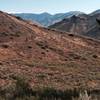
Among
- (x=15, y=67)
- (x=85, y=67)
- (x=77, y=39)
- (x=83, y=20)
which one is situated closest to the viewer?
(x=15, y=67)

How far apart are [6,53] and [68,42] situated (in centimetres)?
1210

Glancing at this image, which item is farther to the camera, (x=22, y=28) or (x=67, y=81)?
(x=22, y=28)

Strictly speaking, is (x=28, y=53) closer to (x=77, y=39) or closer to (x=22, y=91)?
(x=77, y=39)

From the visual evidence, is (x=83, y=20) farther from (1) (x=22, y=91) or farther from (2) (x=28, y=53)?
(1) (x=22, y=91)

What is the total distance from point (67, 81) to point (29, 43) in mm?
19476

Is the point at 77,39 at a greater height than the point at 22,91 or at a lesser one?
lesser

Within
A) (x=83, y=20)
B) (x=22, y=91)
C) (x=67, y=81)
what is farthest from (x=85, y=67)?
(x=83, y=20)

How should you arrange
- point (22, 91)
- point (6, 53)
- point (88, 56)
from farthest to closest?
point (88, 56) → point (6, 53) → point (22, 91)

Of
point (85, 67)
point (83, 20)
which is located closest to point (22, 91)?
point (85, 67)

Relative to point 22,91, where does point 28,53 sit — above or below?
below

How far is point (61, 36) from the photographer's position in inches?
2052

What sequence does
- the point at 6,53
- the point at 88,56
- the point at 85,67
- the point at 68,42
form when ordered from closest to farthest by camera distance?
the point at 85,67 → the point at 6,53 → the point at 88,56 → the point at 68,42

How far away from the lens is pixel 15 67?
108 feet

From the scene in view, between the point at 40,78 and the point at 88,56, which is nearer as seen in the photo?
the point at 40,78
